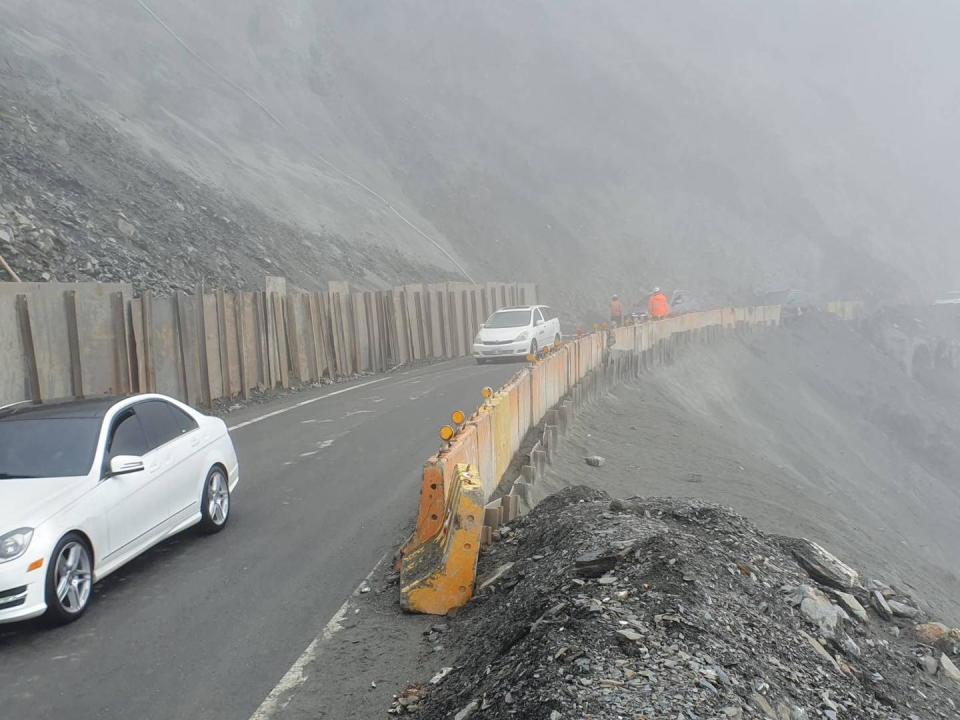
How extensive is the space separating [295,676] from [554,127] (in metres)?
62.4

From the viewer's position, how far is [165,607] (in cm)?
662

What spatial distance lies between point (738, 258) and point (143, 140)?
42.2 meters

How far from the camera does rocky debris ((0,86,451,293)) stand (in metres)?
18.4

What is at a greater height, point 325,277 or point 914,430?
point 325,277

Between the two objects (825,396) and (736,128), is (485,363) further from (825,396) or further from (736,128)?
(736,128)

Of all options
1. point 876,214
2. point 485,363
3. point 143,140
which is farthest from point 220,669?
point 876,214

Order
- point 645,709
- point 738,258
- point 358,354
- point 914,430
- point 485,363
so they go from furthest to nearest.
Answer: point 738,258, point 914,430, point 485,363, point 358,354, point 645,709

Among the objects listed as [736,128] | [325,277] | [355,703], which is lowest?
[355,703]

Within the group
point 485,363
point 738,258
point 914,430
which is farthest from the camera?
point 738,258

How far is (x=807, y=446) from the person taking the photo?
27.0 meters

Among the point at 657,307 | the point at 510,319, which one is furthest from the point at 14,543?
the point at 657,307

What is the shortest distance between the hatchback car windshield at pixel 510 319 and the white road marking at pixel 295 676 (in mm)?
18156

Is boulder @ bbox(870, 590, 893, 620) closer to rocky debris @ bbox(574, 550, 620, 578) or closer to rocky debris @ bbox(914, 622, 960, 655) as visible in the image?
rocky debris @ bbox(914, 622, 960, 655)

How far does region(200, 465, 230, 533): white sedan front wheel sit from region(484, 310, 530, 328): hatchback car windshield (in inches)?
643
